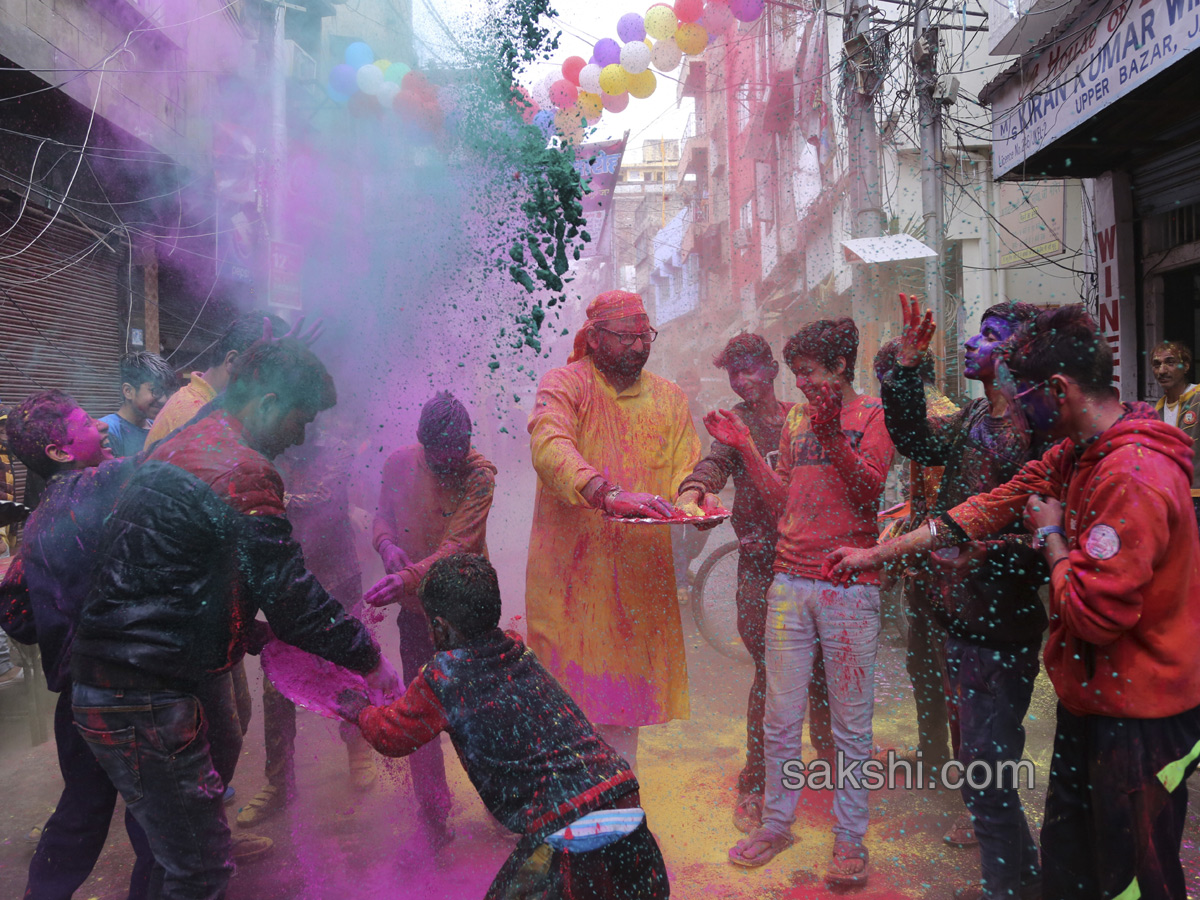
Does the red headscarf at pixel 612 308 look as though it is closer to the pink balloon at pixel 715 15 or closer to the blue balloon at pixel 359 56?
the pink balloon at pixel 715 15

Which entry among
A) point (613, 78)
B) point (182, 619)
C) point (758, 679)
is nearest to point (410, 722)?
point (182, 619)

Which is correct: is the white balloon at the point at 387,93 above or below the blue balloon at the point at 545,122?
above

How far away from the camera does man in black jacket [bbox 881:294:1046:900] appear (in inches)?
100.0

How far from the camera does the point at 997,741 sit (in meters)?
2.56

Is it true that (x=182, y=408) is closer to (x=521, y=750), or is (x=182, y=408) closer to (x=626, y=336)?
(x=626, y=336)

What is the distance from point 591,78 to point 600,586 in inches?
178

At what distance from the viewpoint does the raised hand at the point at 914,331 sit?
2.65 metres

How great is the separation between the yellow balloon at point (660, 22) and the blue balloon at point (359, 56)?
3185 millimetres

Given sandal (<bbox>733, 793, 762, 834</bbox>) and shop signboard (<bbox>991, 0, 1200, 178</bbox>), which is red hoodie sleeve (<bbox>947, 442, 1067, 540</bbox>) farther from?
shop signboard (<bbox>991, 0, 1200, 178</bbox>)

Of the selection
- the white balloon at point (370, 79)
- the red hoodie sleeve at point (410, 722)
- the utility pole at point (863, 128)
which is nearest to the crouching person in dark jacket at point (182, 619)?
the red hoodie sleeve at point (410, 722)

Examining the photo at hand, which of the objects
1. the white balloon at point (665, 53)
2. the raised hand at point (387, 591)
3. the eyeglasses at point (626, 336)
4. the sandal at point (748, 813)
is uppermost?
the white balloon at point (665, 53)

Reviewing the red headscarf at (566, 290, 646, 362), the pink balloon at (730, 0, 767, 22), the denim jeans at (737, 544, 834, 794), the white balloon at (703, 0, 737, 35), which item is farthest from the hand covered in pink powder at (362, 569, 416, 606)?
the pink balloon at (730, 0, 767, 22)

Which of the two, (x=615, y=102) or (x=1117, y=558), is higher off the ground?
(x=615, y=102)

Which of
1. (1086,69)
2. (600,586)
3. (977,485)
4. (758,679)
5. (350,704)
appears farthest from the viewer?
(1086,69)
